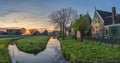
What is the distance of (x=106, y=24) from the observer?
6038 centimetres

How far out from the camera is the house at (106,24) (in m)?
54.5

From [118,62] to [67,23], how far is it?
9093 centimetres

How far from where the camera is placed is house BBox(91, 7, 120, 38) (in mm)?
54469

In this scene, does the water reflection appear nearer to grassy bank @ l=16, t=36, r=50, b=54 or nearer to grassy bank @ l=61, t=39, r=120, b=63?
grassy bank @ l=61, t=39, r=120, b=63

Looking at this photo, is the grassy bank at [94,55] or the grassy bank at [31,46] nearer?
the grassy bank at [94,55]

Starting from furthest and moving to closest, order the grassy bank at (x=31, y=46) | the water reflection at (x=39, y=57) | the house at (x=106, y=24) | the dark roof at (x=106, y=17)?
the dark roof at (x=106, y=17) → the house at (x=106, y=24) → the grassy bank at (x=31, y=46) → the water reflection at (x=39, y=57)

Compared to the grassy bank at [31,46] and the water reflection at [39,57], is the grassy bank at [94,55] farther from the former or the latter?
the grassy bank at [31,46]

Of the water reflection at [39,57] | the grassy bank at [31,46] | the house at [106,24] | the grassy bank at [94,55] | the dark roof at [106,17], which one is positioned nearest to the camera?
the grassy bank at [94,55]

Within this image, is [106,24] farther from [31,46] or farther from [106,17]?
[31,46]

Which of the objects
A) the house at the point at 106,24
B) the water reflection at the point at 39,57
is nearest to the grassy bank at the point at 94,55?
the water reflection at the point at 39,57

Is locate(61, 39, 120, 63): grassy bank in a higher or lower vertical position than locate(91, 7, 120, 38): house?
lower

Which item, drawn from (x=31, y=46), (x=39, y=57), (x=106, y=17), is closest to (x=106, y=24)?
(x=106, y=17)

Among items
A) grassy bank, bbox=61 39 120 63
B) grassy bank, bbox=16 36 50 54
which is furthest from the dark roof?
grassy bank, bbox=61 39 120 63

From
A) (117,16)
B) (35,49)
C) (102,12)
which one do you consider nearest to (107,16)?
(102,12)
